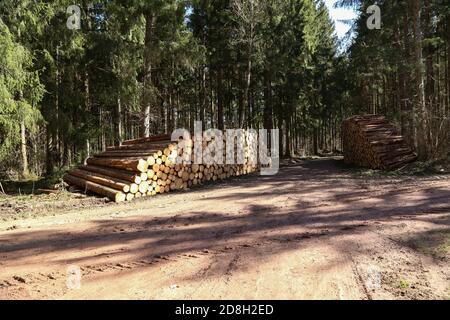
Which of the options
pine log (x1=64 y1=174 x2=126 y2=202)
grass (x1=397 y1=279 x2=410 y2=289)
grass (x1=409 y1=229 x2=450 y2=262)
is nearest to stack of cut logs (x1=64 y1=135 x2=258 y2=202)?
pine log (x1=64 y1=174 x2=126 y2=202)

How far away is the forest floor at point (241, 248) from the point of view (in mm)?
4020

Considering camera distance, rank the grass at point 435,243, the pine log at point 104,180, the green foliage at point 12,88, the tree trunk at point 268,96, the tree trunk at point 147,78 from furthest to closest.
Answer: the tree trunk at point 268,96 < the tree trunk at point 147,78 < the pine log at point 104,180 < the green foliage at point 12,88 < the grass at point 435,243

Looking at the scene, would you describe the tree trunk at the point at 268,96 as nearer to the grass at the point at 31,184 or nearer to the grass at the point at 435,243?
the grass at the point at 31,184

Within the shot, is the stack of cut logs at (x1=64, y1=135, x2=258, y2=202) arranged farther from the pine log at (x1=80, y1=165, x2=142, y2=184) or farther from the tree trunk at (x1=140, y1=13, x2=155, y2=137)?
the tree trunk at (x1=140, y1=13, x2=155, y2=137)

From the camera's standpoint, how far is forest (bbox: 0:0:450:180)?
13.1 m

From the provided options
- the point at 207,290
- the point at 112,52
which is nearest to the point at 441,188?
the point at 207,290

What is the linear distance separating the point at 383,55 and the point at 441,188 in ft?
31.2

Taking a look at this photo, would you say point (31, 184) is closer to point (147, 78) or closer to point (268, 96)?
point (147, 78)

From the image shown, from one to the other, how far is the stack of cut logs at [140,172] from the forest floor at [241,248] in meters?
1.97

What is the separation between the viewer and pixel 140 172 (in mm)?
11688

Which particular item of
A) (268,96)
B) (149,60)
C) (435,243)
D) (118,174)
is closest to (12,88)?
(118,174)

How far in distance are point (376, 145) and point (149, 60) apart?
1044 cm

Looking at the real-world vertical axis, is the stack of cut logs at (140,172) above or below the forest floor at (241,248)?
above

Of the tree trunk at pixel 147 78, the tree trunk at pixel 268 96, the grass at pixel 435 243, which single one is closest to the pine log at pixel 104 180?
the tree trunk at pixel 147 78
